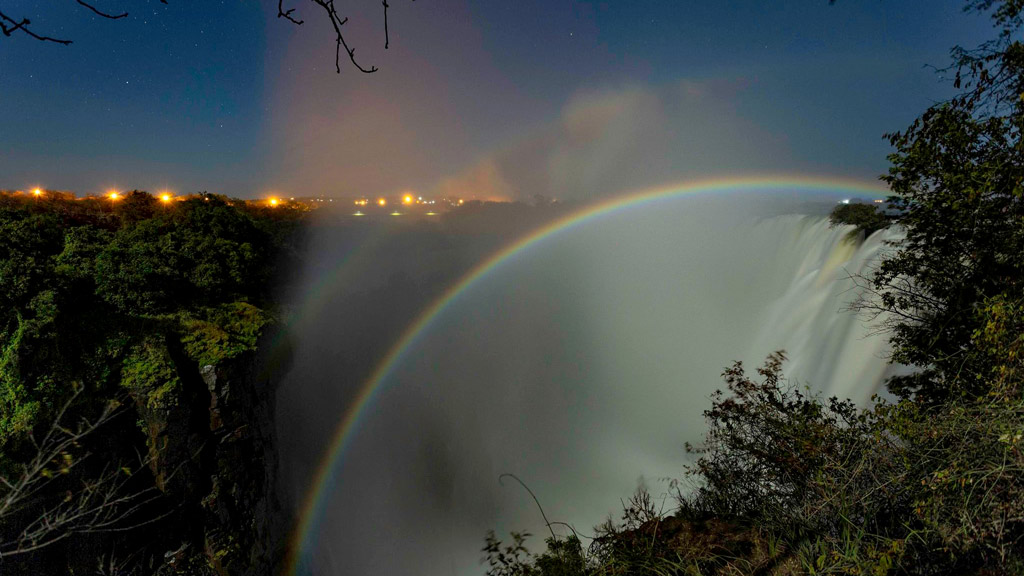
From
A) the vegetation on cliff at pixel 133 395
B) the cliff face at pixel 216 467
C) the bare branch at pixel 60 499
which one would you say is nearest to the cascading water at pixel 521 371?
the cliff face at pixel 216 467

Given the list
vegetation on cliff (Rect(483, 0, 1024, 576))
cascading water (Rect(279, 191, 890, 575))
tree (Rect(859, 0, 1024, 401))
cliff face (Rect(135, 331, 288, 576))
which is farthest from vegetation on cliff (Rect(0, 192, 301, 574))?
tree (Rect(859, 0, 1024, 401))

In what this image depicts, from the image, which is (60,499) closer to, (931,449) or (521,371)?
(931,449)

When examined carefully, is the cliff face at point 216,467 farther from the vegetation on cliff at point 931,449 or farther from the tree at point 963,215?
the tree at point 963,215

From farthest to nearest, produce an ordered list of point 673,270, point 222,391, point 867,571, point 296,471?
point 673,270 < point 296,471 < point 222,391 < point 867,571

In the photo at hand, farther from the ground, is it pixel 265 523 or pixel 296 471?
pixel 265 523

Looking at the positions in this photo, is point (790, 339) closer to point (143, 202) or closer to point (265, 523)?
point (265, 523)

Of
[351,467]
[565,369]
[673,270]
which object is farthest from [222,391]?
[673,270]

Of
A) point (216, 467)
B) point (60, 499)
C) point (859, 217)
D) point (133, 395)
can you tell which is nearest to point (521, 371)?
point (859, 217)
